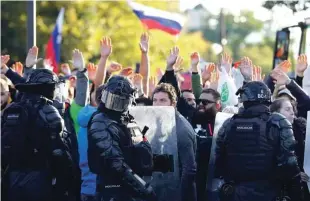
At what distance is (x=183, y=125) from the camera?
27.4 feet

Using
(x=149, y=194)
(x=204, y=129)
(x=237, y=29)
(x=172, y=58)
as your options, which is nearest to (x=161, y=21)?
(x=172, y=58)

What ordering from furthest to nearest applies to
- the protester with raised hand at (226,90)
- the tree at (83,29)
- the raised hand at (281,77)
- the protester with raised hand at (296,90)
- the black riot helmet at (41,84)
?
the tree at (83,29) → the protester with raised hand at (226,90) → the raised hand at (281,77) → the protester with raised hand at (296,90) → the black riot helmet at (41,84)

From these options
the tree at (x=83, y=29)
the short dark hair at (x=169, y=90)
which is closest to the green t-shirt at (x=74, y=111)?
the short dark hair at (x=169, y=90)

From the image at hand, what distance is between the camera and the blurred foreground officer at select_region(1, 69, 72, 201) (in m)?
7.66

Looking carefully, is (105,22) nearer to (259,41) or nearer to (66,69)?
(66,69)

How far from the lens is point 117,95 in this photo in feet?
24.8

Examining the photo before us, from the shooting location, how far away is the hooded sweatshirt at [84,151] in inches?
335

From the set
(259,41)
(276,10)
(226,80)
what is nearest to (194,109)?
(226,80)

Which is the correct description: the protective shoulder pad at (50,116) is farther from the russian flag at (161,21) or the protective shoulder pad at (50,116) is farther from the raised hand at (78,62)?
the russian flag at (161,21)

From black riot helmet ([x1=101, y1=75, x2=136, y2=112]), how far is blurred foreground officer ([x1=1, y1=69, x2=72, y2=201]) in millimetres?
487

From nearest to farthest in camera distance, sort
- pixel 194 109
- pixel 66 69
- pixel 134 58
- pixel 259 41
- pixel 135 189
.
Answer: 1. pixel 135 189
2. pixel 194 109
3. pixel 66 69
4. pixel 134 58
5. pixel 259 41

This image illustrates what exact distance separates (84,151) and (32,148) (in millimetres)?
1060

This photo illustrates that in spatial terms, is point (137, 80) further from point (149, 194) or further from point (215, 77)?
point (149, 194)

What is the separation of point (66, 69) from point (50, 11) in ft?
63.4
